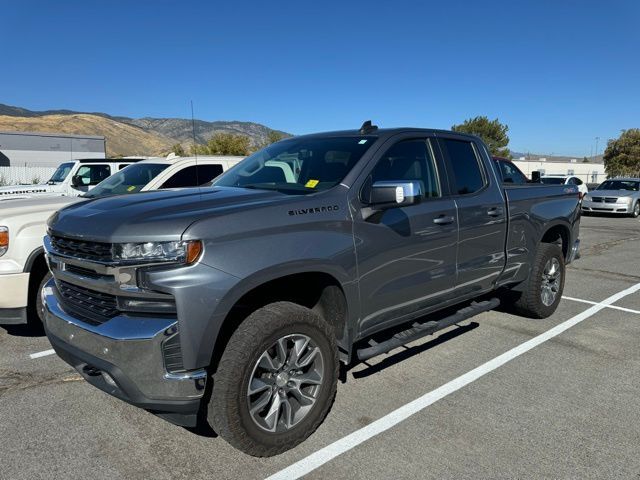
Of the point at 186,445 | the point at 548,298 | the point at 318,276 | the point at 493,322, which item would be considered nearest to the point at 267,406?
the point at 186,445

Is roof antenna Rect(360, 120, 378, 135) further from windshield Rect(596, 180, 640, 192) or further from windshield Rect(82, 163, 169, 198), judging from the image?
windshield Rect(596, 180, 640, 192)

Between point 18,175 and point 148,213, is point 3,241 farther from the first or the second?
point 18,175

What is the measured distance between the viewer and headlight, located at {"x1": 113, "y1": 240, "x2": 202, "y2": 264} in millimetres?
2490

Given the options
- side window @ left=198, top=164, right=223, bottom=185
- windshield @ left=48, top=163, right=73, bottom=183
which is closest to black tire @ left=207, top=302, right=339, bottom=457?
side window @ left=198, top=164, right=223, bottom=185

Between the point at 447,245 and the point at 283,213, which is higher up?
the point at 283,213

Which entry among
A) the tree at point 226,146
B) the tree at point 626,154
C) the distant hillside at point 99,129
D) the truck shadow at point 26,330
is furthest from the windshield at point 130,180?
the distant hillside at point 99,129

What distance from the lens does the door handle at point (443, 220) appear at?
378 centimetres

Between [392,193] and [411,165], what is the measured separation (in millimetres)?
884

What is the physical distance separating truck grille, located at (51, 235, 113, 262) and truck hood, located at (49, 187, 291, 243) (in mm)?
43

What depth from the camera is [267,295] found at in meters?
3.06

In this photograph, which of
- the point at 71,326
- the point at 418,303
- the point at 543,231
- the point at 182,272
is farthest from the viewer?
the point at 543,231

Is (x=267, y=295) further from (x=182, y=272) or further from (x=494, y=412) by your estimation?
(x=494, y=412)

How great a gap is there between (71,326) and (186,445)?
0.99 meters

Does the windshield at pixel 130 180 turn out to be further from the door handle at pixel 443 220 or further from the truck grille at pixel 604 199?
the truck grille at pixel 604 199
